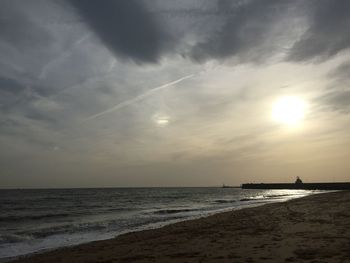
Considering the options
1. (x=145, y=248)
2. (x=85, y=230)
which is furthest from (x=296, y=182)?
(x=145, y=248)

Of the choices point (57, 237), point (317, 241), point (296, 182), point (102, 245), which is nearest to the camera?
point (317, 241)

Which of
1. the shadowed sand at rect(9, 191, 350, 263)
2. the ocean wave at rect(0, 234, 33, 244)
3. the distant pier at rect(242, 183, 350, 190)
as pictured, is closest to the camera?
the shadowed sand at rect(9, 191, 350, 263)

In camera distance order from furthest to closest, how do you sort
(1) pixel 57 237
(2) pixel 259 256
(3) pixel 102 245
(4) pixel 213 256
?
(1) pixel 57 237, (3) pixel 102 245, (4) pixel 213 256, (2) pixel 259 256

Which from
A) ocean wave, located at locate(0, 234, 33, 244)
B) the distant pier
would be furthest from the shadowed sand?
the distant pier

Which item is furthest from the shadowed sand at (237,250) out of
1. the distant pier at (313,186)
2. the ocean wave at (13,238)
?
the distant pier at (313,186)

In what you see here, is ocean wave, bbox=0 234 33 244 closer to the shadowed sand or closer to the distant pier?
the shadowed sand

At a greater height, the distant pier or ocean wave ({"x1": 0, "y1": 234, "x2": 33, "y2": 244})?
the distant pier

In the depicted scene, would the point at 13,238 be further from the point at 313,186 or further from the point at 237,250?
the point at 313,186

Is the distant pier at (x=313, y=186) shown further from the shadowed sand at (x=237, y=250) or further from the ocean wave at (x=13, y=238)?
the shadowed sand at (x=237, y=250)

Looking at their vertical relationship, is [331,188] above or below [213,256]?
above

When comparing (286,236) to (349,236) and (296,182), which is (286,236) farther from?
(296,182)

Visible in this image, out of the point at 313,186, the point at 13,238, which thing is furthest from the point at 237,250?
the point at 313,186

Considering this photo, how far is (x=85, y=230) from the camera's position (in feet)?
84.7

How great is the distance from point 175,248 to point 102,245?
465 cm
